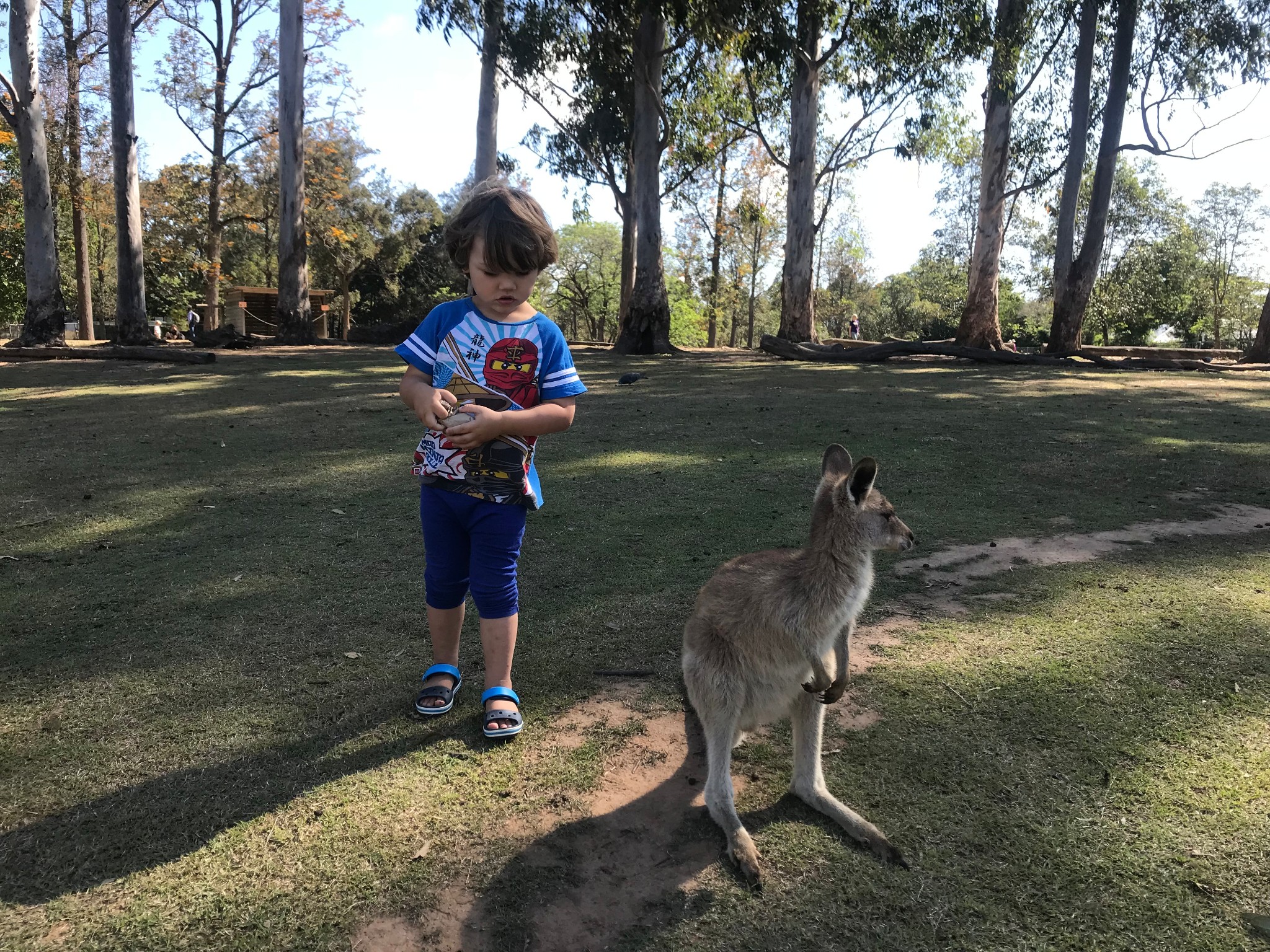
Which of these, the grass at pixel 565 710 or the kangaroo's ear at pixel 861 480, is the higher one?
the kangaroo's ear at pixel 861 480

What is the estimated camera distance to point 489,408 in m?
2.22

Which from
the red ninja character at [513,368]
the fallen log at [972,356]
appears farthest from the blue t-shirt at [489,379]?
the fallen log at [972,356]

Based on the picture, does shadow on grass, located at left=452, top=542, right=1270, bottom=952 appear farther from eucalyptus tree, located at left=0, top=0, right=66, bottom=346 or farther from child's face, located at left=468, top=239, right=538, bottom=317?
eucalyptus tree, located at left=0, top=0, right=66, bottom=346

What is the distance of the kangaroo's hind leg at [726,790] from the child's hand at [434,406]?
3.31 ft

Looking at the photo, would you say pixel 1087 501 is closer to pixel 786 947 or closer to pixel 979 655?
pixel 979 655

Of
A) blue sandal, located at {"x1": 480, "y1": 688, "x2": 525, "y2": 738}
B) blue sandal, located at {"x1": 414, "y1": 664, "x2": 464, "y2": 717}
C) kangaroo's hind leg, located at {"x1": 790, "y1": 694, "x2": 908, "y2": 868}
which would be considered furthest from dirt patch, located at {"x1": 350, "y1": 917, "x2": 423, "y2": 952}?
kangaroo's hind leg, located at {"x1": 790, "y1": 694, "x2": 908, "y2": 868}

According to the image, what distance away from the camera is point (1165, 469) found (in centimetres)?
518

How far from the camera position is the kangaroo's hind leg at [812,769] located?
72.4 inches

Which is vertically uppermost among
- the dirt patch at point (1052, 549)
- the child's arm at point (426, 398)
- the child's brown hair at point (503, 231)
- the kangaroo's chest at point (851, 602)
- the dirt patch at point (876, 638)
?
the child's brown hair at point (503, 231)

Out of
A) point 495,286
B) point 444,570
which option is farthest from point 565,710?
point 495,286

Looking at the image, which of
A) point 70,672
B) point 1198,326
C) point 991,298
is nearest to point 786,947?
point 70,672

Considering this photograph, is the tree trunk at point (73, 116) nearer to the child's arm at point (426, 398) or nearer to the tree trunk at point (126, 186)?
the tree trunk at point (126, 186)

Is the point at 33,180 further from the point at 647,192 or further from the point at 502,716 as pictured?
the point at 502,716

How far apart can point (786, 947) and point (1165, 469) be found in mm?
4893
